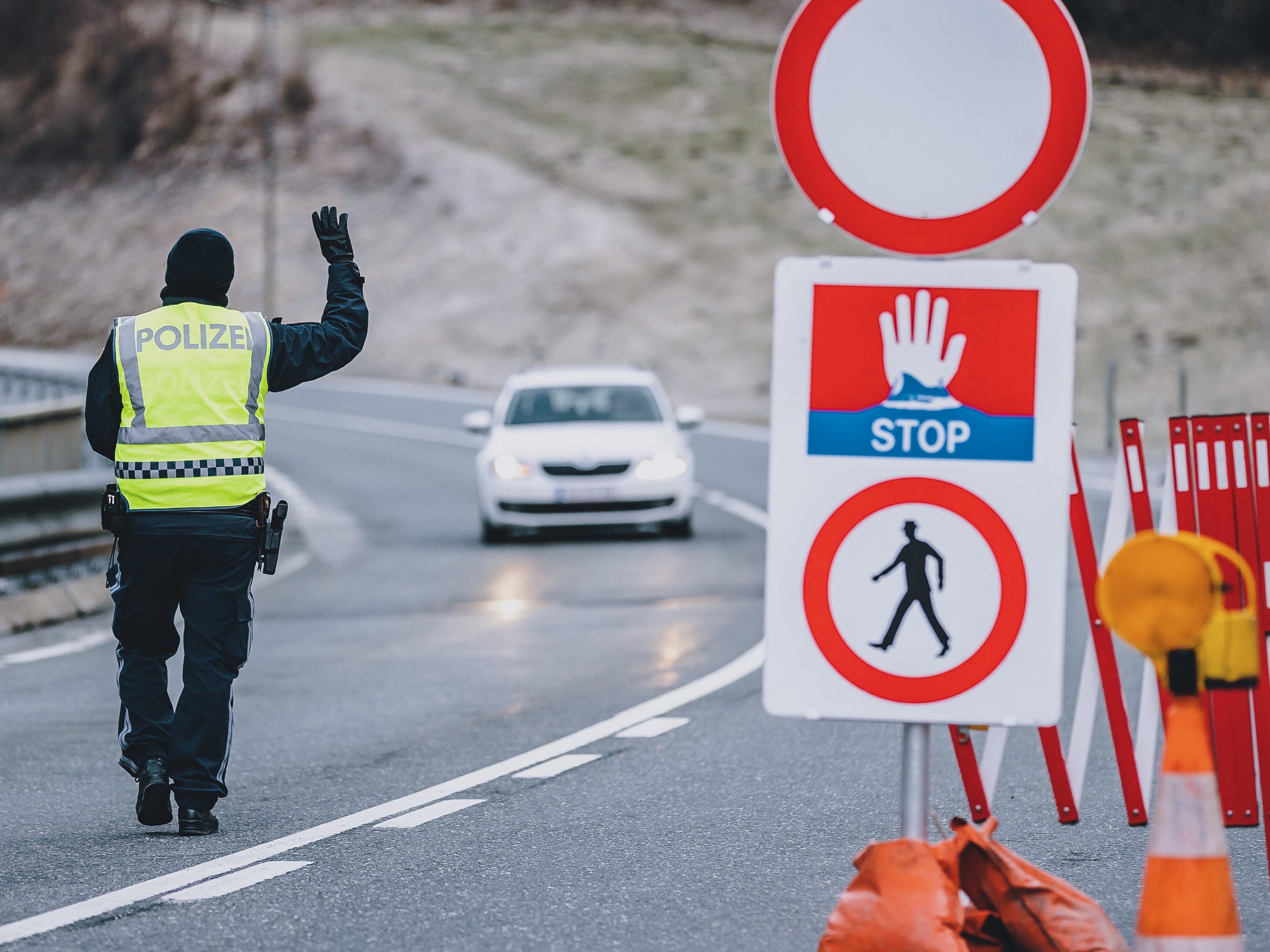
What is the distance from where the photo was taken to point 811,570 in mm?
4766

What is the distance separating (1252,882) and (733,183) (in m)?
58.4

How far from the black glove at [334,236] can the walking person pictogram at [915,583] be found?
106 inches

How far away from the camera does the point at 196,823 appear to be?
22.0ft

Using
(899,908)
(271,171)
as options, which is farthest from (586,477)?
(271,171)

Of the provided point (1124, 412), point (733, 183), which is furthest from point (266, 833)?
point (733, 183)

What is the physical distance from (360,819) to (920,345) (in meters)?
3.00

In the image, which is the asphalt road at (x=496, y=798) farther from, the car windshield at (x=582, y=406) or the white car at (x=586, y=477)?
A: the car windshield at (x=582, y=406)

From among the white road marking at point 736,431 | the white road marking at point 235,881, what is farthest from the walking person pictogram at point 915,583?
the white road marking at point 736,431

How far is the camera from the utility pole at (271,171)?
5541 centimetres

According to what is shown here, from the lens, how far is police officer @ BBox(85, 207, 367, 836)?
6.74m

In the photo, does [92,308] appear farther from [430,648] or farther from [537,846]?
[537,846]

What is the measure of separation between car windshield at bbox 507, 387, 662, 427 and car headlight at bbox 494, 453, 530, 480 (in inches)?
33.8

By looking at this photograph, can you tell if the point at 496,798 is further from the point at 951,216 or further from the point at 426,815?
the point at 951,216

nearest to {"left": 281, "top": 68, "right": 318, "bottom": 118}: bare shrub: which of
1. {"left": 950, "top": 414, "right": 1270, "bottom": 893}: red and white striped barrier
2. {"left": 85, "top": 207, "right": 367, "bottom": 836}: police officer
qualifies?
{"left": 85, "top": 207, "right": 367, "bottom": 836}: police officer
